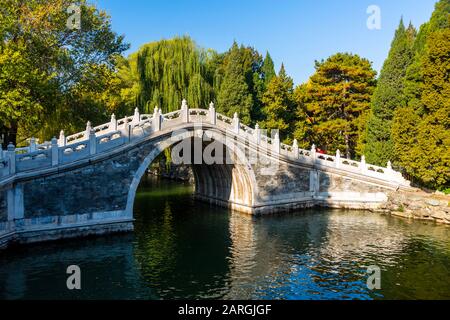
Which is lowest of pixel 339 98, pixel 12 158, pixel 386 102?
pixel 12 158

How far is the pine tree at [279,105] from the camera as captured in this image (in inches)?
1313

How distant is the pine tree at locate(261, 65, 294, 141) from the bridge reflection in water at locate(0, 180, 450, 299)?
10.9 metres

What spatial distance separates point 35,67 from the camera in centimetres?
2403

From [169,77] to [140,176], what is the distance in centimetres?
1547

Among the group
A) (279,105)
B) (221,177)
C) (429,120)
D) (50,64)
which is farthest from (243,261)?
(279,105)

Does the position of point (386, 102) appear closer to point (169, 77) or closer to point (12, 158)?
point (169, 77)

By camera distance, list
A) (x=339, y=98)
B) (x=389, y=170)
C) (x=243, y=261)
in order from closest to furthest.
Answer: (x=243, y=261) → (x=389, y=170) → (x=339, y=98)

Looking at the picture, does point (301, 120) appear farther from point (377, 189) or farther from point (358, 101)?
Answer: point (377, 189)

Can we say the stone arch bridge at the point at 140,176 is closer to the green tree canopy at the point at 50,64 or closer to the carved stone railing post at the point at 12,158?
the carved stone railing post at the point at 12,158

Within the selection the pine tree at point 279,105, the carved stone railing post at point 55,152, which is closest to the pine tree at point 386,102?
the pine tree at point 279,105

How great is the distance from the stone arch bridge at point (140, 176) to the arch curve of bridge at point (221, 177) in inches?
2.3

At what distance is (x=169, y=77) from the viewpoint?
3412 centimetres
